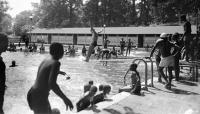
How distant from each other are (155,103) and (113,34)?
43881mm

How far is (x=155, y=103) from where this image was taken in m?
6.78

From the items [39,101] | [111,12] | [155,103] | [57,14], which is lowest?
[155,103]

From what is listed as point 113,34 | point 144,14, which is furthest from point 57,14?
point 113,34

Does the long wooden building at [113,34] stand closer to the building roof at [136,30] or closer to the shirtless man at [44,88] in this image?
the building roof at [136,30]

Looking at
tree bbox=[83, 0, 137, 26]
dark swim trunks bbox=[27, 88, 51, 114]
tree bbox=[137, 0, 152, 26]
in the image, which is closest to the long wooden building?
tree bbox=[83, 0, 137, 26]

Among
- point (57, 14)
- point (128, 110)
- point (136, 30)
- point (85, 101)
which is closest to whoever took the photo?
point (128, 110)

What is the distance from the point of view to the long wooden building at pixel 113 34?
45969 millimetres

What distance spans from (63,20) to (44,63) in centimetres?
8349

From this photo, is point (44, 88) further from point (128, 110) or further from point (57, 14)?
point (57, 14)

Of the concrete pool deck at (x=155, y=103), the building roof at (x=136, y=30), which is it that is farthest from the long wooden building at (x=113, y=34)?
the concrete pool deck at (x=155, y=103)

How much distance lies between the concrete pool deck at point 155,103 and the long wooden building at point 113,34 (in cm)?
3664

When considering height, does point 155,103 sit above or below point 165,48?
below

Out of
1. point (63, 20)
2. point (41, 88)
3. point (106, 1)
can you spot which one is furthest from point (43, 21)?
point (41, 88)

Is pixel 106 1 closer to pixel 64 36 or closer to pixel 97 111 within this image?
pixel 64 36
